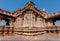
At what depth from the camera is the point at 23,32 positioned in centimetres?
1623

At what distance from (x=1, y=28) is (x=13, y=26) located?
4.26 ft

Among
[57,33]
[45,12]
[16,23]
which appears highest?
[45,12]

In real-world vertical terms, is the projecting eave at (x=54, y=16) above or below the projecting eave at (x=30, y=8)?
below

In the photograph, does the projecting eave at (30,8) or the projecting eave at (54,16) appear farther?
the projecting eave at (30,8)

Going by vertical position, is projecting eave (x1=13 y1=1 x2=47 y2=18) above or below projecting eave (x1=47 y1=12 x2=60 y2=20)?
above

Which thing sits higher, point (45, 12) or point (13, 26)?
point (45, 12)

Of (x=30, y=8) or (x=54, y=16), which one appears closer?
(x=54, y=16)

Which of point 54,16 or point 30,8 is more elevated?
point 30,8

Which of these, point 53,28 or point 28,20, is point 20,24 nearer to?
point 28,20

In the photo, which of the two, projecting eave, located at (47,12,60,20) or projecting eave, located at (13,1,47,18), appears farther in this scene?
projecting eave, located at (13,1,47,18)

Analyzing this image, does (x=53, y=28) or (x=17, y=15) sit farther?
(x=17, y=15)

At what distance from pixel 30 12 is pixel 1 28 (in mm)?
3491

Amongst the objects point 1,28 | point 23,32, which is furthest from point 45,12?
point 1,28

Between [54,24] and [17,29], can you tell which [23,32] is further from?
[54,24]
